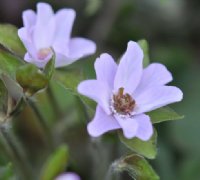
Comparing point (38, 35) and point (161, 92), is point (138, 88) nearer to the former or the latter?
point (161, 92)

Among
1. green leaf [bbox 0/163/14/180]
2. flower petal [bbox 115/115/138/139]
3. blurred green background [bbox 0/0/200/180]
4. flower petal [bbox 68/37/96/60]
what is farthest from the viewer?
blurred green background [bbox 0/0/200/180]

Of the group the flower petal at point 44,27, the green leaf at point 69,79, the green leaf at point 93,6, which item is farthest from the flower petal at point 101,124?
the green leaf at point 93,6

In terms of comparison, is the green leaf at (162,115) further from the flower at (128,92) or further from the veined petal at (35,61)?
the veined petal at (35,61)

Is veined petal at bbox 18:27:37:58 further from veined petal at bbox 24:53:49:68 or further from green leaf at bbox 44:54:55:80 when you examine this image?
green leaf at bbox 44:54:55:80

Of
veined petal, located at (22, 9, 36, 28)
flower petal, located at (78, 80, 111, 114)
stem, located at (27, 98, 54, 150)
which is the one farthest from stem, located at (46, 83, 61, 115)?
flower petal, located at (78, 80, 111, 114)

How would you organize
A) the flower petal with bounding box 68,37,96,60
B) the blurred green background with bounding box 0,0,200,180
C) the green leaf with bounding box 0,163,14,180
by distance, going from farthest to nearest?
the blurred green background with bounding box 0,0,200,180
the flower petal with bounding box 68,37,96,60
the green leaf with bounding box 0,163,14,180

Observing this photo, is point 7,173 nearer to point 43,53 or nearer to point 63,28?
point 43,53

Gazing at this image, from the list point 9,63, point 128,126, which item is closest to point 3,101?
point 9,63

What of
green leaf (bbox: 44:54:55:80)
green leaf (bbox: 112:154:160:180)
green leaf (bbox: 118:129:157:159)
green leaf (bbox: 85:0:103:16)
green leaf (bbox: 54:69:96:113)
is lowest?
green leaf (bbox: 85:0:103:16)
